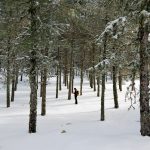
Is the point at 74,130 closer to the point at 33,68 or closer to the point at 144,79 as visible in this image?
the point at 33,68

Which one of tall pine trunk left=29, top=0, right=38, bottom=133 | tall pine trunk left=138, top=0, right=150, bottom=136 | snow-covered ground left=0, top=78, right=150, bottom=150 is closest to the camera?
tall pine trunk left=138, top=0, right=150, bottom=136

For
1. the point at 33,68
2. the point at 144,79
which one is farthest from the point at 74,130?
the point at 144,79

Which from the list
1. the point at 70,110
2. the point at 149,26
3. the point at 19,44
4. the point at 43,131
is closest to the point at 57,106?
the point at 70,110

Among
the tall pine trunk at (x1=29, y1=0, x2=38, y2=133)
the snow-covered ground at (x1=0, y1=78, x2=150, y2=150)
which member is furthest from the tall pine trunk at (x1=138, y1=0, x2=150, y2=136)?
the tall pine trunk at (x1=29, y1=0, x2=38, y2=133)

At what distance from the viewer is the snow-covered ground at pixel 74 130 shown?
15.6 metres

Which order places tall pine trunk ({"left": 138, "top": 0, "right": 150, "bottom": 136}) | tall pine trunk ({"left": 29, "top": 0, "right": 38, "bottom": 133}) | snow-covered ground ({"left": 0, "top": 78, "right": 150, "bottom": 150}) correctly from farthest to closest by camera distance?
1. tall pine trunk ({"left": 29, "top": 0, "right": 38, "bottom": 133})
2. snow-covered ground ({"left": 0, "top": 78, "right": 150, "bottom": 150})
3. tall pine trunk ({"left": 138, "top": 0, "right": 150, "bottom": 136})

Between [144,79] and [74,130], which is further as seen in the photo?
[74,130]

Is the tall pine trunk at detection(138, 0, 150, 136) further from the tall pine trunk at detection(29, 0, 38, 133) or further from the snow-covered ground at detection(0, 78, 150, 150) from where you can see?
the tall pine trunk at detection(29, 0, 38, 133)

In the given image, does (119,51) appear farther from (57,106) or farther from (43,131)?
(57,106)

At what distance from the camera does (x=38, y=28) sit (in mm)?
18781

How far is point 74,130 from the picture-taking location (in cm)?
1998

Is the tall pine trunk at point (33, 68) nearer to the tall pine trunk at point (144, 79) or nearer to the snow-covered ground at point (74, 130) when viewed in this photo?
the snow-covered ground at point (74, 130)

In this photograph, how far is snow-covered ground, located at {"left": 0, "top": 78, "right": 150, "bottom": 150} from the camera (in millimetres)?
15582

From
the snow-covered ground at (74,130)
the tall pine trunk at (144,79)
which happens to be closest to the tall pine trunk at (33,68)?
the snow-covered ground at (74,130)
